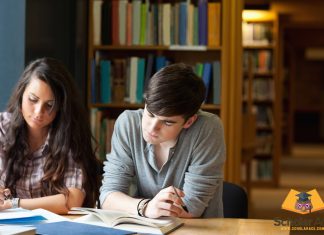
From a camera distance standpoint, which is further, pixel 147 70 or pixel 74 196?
pixel 147 70

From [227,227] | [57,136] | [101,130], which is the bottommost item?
[227,227]

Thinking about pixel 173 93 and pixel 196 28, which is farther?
pixel 196 28

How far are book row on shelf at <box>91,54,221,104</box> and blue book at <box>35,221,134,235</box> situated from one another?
104 inches

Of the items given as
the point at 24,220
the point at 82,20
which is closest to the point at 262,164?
the point at 82,20

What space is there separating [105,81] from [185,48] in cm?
61

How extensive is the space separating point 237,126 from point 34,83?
8.10 ft

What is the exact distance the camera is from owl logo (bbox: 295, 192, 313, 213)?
93.4 inches

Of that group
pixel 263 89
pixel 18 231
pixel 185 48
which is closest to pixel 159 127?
pixel 18 231

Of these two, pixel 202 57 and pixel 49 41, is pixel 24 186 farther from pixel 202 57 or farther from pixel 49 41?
pixel 202 57

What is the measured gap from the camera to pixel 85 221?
7.32 ft

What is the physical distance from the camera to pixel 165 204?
225cm

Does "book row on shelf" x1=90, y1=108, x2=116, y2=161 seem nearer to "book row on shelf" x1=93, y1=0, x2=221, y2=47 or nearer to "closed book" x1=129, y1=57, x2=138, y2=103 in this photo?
"closed book" x1=129, y1=57, x2=138, y2=103

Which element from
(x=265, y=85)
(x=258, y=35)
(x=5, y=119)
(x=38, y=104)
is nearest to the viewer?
(x=38, y=104)

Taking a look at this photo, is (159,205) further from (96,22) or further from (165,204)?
(96,22)
